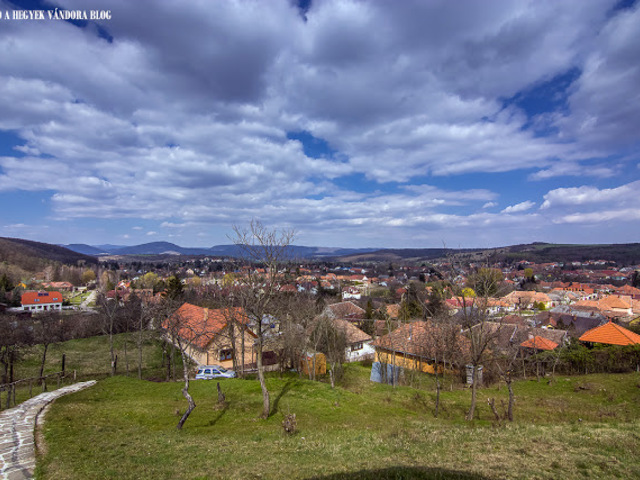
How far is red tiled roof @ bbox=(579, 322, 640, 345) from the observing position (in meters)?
29.1

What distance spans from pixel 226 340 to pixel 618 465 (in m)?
29.4

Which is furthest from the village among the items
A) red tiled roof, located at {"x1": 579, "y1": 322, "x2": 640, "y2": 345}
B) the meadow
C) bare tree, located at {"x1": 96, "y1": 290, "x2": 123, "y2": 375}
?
the meadow

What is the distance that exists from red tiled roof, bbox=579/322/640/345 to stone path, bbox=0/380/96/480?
3997 cm

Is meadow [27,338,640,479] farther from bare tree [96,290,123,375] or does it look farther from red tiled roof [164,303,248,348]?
red tiled roof [164,303,248,348]

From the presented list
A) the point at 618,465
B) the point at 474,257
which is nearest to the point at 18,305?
the point at 474,257

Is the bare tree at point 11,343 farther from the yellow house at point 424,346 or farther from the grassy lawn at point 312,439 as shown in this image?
the yellow house at point 424,346

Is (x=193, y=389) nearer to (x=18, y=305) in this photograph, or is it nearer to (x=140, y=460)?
(x=140, y=460)

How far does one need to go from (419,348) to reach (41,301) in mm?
83116

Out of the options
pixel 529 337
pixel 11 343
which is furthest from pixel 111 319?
pixel 529 337

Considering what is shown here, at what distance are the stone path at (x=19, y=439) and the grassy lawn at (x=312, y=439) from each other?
350 mm

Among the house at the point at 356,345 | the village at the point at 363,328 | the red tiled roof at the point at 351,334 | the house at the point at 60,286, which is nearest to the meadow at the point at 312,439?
the village at the point at 363,328

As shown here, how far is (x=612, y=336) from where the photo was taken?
3014 cm

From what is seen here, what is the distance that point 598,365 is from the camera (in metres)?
26.7

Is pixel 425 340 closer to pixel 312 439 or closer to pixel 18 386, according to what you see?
pixel 312 439
